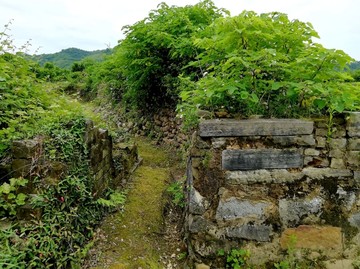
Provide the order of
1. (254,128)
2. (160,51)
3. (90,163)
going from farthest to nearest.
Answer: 1. (160,51)
2. (90,163)
3. (254,128)

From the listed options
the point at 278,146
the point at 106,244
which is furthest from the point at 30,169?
the point at 278,146

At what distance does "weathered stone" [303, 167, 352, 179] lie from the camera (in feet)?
10.3

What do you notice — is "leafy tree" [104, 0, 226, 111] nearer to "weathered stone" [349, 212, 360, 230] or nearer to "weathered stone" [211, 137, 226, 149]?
"weathered stone" [211, 137, 226, 149]

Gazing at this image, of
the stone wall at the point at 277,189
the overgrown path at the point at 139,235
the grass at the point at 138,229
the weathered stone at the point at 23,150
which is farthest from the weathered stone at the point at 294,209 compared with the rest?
the weathered stone at the point at 23,150

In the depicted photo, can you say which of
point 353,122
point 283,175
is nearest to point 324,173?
point 283,175

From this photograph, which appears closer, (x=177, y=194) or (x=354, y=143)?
(x=354, y=143)

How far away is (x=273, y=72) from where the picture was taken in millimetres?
3309

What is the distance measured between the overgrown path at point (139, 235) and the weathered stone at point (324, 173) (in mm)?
1781

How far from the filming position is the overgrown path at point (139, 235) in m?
3.50

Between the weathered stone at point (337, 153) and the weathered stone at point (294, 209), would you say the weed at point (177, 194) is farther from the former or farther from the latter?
the weathered stone at point (337, 153)

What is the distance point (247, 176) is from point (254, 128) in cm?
48

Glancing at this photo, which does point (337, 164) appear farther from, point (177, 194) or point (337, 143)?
point (177, 194)

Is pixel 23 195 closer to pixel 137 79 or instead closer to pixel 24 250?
pixel 24 250

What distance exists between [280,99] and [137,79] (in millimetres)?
5816
